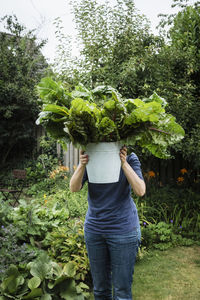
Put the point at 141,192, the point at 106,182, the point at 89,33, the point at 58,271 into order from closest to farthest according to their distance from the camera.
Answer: the point at 106,182, the point at 141,192, the point at 58,271, the point at 89,33

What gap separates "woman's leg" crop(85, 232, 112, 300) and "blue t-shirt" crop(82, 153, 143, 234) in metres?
0.08

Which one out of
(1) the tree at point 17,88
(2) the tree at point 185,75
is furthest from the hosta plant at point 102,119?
(1) the tree at point 17,88

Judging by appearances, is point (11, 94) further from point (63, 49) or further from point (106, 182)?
point (106, 182)

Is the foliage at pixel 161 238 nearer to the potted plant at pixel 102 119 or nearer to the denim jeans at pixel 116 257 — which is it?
the denim jeans at pixel 116 257

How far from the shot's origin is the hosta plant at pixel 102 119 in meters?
1.59

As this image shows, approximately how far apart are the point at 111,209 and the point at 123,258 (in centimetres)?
34

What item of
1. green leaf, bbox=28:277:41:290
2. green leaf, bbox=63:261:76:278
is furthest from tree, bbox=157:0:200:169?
green leaf, bbox=28:277:41:290

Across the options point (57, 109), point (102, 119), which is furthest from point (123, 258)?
point (57, 109)

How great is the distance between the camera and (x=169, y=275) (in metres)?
3.49

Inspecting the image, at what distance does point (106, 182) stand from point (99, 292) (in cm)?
91

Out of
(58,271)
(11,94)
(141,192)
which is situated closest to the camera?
(141,192)

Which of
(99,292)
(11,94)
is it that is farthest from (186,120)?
(11,94)

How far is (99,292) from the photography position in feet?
6.81

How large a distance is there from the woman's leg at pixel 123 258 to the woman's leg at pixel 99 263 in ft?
0.23
